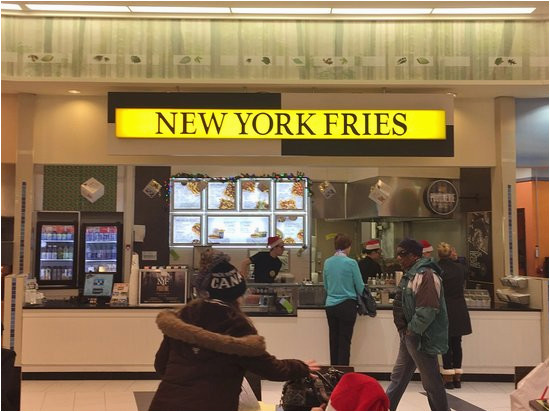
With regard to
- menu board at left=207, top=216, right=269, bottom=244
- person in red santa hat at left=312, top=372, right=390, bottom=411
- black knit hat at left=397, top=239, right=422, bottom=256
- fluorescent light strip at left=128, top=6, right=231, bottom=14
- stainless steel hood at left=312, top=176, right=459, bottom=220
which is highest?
fluorescent light strip at left=128, top=6, right=231, bottom=14

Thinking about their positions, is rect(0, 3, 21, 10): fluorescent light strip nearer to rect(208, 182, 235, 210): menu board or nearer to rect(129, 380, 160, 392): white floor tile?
rect(208, 182, 235, 210): menu board

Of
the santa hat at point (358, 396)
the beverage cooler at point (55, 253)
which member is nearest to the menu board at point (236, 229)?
the beverage cooler at point (55, 253)

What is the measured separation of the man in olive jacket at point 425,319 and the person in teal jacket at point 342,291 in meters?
1.53

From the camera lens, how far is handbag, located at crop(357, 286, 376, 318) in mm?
6555

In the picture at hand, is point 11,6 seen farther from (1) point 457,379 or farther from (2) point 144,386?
(1) point 457,379

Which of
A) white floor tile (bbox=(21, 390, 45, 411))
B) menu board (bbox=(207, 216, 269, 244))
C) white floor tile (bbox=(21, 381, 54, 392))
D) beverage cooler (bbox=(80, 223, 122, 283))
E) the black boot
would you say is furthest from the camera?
beverage cooler (bbox=(80, 223, 122, 283))

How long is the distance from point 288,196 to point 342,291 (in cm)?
371

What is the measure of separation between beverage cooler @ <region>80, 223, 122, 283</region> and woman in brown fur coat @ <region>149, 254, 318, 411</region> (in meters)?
7.84

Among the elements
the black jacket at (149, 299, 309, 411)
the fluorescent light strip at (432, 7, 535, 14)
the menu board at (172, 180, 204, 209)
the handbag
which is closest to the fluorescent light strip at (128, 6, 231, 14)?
the fluorescent light strip at (432, 7, 535, 14)

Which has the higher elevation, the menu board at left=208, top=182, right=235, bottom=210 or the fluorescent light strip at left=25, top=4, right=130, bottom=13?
the fluorescent light strip at left=25, top=4, right=130, bottom=13

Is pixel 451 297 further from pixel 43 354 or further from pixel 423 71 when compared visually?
pixel 43 354

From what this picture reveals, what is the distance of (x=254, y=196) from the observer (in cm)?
987

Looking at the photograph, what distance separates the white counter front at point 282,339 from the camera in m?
6.77

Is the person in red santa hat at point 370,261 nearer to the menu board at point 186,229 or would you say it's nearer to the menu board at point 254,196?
the menu board at point 254,196
